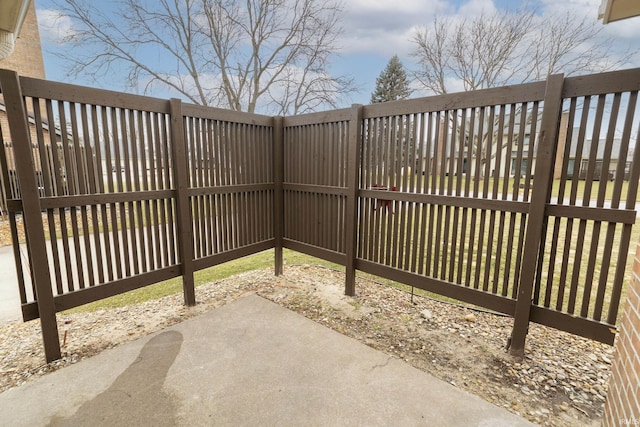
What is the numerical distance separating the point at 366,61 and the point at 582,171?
41.0 feet

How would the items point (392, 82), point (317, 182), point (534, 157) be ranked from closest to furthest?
point (534, 157) → point (317, 182) → point (392, 82)

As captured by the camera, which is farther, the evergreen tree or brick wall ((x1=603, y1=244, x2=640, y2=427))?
the evergreen tree

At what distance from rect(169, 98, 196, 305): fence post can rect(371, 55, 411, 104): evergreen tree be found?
68.1ft

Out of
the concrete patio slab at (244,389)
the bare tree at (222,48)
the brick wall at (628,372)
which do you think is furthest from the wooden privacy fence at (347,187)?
the bare tree at (222,48)

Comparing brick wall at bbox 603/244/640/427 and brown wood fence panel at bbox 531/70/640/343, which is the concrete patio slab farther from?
brown wood fence panel at bbox 531/70/640/343

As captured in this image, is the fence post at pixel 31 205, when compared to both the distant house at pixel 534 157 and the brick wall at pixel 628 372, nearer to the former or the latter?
the distant house at pixel 534 157

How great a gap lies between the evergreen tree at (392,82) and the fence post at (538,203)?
2102 centimetres

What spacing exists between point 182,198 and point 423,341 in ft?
9.02

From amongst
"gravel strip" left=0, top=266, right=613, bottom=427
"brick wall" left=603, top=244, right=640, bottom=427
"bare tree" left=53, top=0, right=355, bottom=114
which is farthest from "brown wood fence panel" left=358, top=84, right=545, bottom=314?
"bare tree" left=53, top=0, right=355, bottom=114

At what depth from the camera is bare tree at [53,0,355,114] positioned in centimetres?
957

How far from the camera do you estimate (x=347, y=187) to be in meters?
3.46

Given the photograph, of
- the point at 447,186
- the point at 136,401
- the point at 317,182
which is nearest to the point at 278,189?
the point at 317,182

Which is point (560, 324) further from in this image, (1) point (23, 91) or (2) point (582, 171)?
(1) point (23, 91)

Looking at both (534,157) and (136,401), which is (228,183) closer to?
(136,401)
